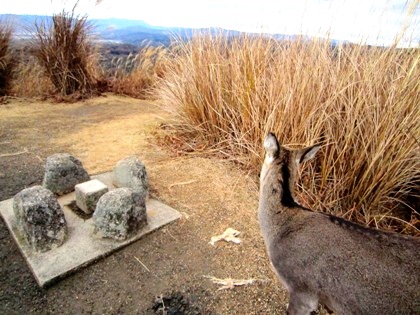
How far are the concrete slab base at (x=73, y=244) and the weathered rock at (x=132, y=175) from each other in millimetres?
170

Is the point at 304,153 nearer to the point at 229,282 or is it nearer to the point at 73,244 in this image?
the point at 229,282

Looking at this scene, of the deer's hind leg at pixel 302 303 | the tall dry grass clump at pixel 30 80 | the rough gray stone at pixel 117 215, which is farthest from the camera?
the tall dry grass clump at pixel 30 80

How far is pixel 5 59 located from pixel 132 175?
15.3 ft

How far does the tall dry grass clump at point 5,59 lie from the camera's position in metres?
5.46

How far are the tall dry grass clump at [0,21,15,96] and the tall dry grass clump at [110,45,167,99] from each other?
5.78 ft

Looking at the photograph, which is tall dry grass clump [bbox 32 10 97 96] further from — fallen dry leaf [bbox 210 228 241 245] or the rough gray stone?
fallen dry leaf [bbox 210 228 241 245]

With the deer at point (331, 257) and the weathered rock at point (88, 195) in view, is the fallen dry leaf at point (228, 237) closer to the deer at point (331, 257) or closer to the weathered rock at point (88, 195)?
the deer at point (331, 257)

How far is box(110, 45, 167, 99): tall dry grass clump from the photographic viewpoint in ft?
21.2

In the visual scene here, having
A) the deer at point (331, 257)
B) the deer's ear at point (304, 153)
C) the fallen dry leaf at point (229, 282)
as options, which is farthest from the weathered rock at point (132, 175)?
the deer's ear at point (304, 153)

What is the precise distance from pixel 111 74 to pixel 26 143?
406 cm

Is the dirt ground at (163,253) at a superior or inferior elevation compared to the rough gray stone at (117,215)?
inferior

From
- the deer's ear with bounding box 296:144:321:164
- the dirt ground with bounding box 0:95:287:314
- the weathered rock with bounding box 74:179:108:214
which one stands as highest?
the deer's ear with bounding box 296:144:321:164

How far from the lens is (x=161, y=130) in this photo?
4.05m

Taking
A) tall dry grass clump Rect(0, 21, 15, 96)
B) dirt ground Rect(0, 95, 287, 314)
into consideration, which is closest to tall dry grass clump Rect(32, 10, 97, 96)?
tall dry grass clump Rect(0, 21, 15, 96)
